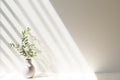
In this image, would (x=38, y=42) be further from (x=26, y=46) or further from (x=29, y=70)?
(x=29, y=70)

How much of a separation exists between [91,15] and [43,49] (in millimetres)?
581

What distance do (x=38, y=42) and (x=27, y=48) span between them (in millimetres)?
133

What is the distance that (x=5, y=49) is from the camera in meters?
2.15

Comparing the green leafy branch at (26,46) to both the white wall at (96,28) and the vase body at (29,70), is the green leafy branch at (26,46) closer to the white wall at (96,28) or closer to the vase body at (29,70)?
the vase body at (29,70)

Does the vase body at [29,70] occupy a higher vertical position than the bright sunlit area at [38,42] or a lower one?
lower

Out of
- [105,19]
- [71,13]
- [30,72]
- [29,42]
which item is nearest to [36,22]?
[29,42]

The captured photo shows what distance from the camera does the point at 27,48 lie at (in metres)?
2.06

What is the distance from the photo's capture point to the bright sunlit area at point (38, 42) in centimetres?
209

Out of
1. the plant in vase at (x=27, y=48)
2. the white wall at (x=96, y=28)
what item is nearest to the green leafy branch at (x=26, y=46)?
the plant in vase at (x=27, y=48)

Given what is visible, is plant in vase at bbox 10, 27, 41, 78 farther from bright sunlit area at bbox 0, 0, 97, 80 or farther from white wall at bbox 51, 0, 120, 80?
white wall at bbox 51, 0, 120, 80

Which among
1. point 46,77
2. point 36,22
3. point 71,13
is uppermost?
point 71,13

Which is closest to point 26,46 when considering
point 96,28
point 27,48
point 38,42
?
point 27,48

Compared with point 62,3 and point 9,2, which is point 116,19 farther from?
point 9,2

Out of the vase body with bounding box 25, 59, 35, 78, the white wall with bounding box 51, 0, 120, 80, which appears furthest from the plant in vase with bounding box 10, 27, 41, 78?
the white wall with bounding box 51, 0, 120, 80
